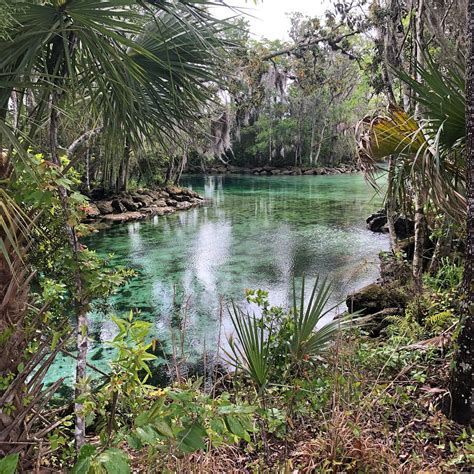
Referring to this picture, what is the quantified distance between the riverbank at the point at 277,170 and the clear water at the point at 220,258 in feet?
60.2

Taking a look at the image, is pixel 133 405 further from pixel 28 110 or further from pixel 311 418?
pixel 28 110

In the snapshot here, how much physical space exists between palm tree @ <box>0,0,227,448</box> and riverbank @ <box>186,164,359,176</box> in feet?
104

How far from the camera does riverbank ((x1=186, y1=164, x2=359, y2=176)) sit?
3562 cm

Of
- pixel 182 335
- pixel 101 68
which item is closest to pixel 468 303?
pixel 182 335

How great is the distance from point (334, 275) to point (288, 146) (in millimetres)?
30142

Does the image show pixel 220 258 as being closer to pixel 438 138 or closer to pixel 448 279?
pixel 448 279

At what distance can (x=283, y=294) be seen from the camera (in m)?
6.80

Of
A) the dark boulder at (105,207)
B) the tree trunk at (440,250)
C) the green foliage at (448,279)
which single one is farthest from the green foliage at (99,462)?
the dark boulder at (105,207)

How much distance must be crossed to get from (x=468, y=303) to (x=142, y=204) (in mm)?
15541

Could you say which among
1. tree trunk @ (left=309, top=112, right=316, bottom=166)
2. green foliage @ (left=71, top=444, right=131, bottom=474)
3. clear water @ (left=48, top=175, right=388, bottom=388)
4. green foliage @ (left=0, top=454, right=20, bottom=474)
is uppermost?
tree trunk @ (left=309, top=112, right=316, bottom=166)

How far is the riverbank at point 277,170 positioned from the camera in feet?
117

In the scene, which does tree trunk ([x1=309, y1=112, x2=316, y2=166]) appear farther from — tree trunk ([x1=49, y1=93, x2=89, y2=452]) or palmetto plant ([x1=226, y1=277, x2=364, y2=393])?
tree trunk ([x1=49, y1=93, x2=89, y2=452])

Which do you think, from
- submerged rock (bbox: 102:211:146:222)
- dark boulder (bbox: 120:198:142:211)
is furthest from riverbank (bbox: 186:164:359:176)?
submerged rock (bbox: 102:211:146:222)

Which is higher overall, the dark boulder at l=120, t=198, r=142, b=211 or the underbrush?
the dark boulder at l=120, t=198, r=142, b=211
